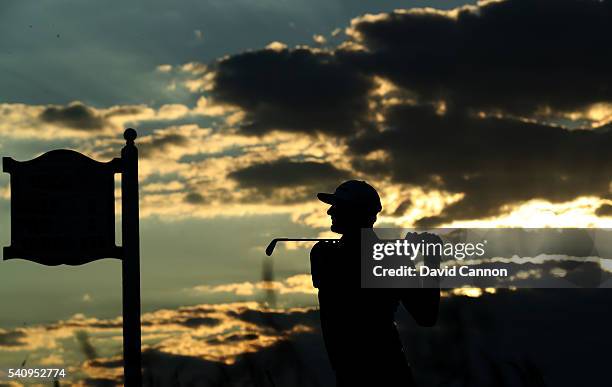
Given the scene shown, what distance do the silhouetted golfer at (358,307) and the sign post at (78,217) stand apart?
317 cm

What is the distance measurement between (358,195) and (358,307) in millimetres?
819

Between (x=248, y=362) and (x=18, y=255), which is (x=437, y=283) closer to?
(x=248, y=362)

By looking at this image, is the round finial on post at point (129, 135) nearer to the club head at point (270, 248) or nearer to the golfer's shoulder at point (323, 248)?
the club head at point (270, 248)

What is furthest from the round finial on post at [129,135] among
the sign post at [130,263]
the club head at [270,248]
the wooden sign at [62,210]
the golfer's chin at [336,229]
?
the golfer's chin at [336,229]

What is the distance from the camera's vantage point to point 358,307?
20.7 ft

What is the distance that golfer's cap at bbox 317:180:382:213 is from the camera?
245 inches

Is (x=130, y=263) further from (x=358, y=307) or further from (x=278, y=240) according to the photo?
(x=358, y=307)

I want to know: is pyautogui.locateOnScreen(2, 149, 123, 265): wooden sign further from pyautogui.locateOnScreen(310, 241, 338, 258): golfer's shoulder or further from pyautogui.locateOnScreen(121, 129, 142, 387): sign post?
pyautogui.locateOnScreen(310, 241, 338, 258): golfer's shoulder

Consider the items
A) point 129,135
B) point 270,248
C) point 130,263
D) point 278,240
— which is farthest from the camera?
point 129,135

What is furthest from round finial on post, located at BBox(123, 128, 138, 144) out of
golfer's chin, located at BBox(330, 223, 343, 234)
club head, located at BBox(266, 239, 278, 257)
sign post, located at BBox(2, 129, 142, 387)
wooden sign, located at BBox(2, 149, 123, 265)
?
golfer's chin, located at BBox(330, 223, 343, 234)

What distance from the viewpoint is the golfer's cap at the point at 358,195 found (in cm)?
623

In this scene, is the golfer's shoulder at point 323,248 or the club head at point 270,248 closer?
the golfer's shoulder at point 323,248

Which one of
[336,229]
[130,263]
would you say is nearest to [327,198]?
[336,229]

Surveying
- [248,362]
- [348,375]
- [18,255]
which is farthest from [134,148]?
[348,375]
